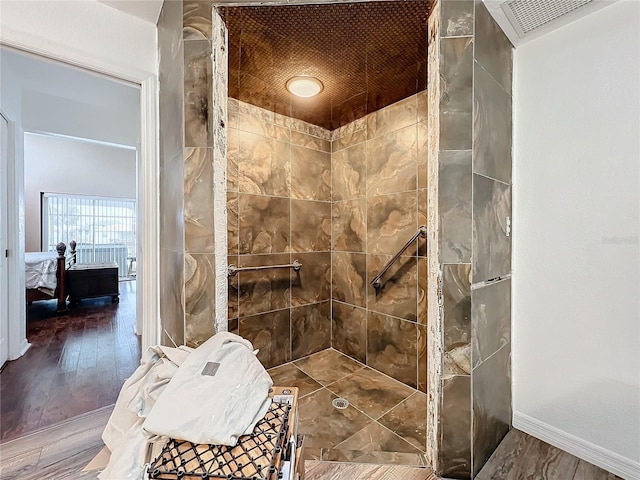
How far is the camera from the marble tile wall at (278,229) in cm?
223

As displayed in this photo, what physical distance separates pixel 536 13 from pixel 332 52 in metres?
1.00

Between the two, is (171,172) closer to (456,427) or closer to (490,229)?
(490,229)

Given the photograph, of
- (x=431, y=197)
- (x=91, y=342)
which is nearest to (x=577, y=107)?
(x=431, y=197)

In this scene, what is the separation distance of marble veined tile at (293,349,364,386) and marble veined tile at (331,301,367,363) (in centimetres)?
8

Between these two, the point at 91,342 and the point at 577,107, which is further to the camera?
the point at 91,342

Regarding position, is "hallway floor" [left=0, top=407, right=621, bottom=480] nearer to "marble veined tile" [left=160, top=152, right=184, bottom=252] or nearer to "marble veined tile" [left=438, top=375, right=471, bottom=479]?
"marble veined tile" [left=438, top=375, right=471, bottom=479]

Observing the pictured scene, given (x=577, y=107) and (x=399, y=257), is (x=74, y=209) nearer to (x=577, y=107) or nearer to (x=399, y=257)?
(x=399, y=257)

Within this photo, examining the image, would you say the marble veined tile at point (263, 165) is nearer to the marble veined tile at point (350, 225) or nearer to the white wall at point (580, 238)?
the marble veined tile at point (350, 225)

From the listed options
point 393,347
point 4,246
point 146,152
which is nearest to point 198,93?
point 146,152

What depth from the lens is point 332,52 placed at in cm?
162

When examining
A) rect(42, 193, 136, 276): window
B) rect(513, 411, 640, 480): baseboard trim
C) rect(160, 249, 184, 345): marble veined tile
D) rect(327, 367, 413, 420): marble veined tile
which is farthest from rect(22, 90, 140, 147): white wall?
rect(513, 411, 640, 480): baseboard trim

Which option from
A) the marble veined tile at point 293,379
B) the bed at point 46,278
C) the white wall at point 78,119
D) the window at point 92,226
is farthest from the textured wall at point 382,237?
the window at point 92,226

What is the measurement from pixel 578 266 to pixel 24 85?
4.54 m

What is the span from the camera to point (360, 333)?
2506mm
